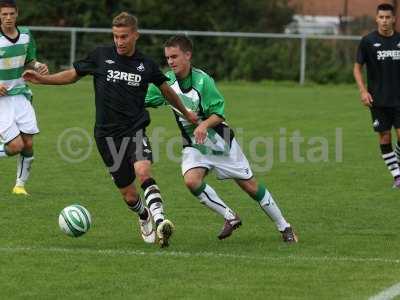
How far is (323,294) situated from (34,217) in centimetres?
394

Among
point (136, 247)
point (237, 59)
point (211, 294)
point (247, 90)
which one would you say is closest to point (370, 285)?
point (211, 294)

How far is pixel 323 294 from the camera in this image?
711 centimetres

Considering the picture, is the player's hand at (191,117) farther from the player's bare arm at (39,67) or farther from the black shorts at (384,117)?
the black shorts at (384,117)

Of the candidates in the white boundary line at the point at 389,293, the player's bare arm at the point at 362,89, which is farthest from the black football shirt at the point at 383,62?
the white boundary line at the point at 389,293

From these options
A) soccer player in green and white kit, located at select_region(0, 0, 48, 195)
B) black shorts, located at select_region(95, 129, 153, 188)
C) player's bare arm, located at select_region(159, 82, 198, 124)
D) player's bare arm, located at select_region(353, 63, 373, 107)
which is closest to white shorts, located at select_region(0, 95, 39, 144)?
soccer player in green and white kit, located at select_region(0, 0, 48, 195)

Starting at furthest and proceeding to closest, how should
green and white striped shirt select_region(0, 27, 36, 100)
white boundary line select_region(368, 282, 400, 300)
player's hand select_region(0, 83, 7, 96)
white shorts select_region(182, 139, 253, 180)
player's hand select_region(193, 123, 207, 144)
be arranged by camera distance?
green and white striped shirt select_region(0, 27, 36, 100), player's hand select_region(0, 83, 7, 96), white shorts select_region(182, 139, 253, 180), player's hand select_region(193, 123, 207, 144), white boundary line select_region(368, 282, 400, 300)

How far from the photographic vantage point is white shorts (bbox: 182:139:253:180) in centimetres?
908

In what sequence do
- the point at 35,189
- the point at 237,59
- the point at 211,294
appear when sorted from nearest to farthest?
the point at 211,294 → the point at 35,189 → the point at 237,59

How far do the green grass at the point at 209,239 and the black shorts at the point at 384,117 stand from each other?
678 millimetres

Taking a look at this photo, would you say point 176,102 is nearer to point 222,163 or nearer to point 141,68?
point 141,68

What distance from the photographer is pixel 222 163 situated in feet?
29.8

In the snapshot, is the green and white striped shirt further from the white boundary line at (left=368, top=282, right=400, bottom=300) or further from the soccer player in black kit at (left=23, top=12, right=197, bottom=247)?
the white boundary line at (left=368, top=282, right=400, bottom=300)

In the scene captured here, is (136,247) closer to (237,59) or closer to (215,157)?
(215,157)

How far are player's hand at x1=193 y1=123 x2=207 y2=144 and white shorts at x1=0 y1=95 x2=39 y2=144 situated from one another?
3422 mm
